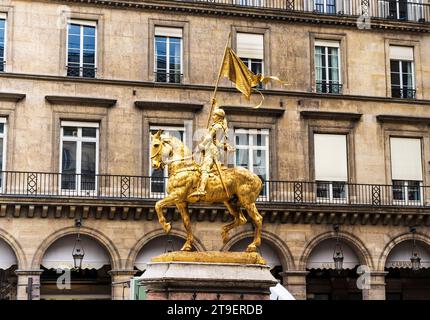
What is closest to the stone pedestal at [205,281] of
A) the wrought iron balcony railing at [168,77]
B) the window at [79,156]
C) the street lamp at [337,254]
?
the window at [79,156]

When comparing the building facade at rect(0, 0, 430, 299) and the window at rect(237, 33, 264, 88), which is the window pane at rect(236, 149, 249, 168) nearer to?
the building facade at rect(0, 0, 430, 299)

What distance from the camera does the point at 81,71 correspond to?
2891 centimetres

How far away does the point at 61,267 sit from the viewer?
27.7 m

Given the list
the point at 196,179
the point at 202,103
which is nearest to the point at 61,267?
the point at 202,103

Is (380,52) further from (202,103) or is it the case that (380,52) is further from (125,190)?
(125,190)

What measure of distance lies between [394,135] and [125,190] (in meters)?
10.9

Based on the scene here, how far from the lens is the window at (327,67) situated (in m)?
31.5

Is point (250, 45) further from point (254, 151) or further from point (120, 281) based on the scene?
point (120, 281)

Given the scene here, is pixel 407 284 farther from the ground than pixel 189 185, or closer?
closer

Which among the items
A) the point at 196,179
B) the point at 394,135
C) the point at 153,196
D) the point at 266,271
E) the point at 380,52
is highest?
the point at 380,52

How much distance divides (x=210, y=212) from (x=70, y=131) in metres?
5.72

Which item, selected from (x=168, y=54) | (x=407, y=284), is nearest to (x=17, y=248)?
(x=168, y=54)

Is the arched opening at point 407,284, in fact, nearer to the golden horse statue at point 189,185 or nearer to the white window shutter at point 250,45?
the white window shutter at point 250,45

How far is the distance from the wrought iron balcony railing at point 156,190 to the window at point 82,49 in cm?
383
